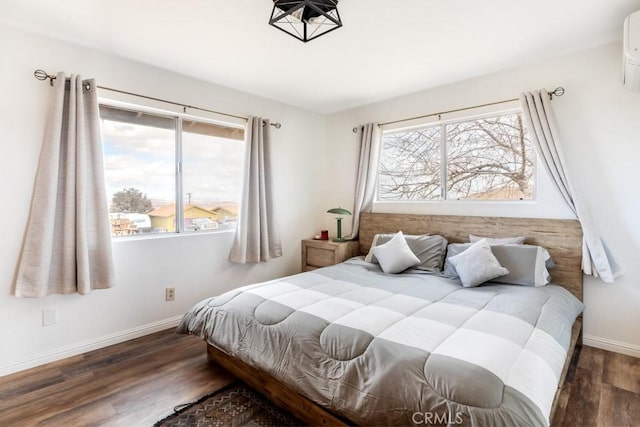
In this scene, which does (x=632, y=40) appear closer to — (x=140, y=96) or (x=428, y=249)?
(x=428, y=249)

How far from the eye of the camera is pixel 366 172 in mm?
3855

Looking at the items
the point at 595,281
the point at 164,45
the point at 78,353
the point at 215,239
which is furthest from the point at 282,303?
the point at 595,281

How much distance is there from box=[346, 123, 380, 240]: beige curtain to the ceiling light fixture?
1.74 m

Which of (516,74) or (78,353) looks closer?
(78,353)

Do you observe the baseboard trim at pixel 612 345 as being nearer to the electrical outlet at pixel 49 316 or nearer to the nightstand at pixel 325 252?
the nightstand at pixel 325 252

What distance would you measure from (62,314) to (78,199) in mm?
896

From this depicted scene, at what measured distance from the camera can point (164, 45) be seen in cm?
248

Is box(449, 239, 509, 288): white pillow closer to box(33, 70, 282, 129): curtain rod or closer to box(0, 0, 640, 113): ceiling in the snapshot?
box(0, 0, 640, 113): ceiling

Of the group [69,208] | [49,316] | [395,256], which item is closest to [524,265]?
[395,256]

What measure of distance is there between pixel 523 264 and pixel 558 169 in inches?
34.1

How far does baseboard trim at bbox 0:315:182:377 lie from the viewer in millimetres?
2216

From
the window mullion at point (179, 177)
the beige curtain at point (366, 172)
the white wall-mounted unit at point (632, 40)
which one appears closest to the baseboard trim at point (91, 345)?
the window mullion at point (179, 177)

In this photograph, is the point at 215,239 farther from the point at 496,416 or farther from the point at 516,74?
the point at 516,74

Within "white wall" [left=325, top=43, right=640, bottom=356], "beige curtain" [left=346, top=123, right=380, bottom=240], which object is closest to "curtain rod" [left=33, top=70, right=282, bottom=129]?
"beige curtain" [left=346, top=123, right=380, bottom=240]
